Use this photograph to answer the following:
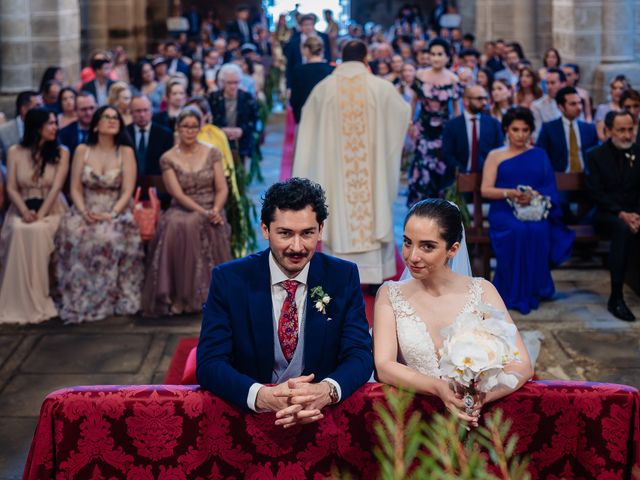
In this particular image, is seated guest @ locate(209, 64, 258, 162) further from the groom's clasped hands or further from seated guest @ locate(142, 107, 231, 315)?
the groom's clasped hands

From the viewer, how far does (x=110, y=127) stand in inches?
313

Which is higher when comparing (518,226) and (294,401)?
(518,226)

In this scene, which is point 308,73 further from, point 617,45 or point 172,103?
point 617,45

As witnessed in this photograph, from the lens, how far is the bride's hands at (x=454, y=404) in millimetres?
3730

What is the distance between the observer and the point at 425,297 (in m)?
4.42

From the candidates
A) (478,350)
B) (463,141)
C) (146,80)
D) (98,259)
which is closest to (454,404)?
(478,350)

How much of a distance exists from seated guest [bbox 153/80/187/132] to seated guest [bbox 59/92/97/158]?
61 cm

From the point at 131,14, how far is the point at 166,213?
15064 mm

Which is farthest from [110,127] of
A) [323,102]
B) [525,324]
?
[525,324]

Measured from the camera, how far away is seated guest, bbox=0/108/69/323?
7957 millimetres

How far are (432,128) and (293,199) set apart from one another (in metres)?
5.97

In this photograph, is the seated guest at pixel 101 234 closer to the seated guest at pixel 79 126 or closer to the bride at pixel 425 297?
the seated guest at pixel 79 126

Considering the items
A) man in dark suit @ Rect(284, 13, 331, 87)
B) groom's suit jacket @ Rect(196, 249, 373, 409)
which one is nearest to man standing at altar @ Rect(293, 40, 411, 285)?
groom's suit jacket @ Rect(196, 249, 373, 409)

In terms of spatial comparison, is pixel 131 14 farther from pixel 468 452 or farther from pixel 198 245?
pixel 468 452
